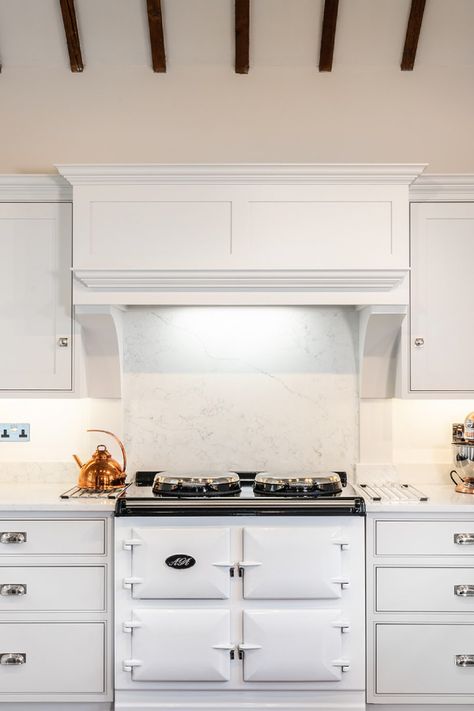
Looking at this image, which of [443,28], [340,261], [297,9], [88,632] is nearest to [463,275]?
[340,261]

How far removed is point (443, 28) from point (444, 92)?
11.5 inches

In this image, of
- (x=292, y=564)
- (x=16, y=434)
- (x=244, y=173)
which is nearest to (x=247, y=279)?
(x=244, y=173)

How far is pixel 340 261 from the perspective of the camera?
286cm

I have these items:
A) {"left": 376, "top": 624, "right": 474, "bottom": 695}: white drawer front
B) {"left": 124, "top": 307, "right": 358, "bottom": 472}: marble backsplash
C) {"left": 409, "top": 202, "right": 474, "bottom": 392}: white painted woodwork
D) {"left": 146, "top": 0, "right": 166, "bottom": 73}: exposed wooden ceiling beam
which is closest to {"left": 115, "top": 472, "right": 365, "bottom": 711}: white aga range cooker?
{"left": 376, "top": 624, "right": 474, "bottom": 695}: white drawer front

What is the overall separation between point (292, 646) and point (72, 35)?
2.87 meters

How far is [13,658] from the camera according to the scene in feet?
8.79

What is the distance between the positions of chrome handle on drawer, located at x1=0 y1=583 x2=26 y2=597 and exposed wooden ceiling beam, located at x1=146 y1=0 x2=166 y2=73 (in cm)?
244

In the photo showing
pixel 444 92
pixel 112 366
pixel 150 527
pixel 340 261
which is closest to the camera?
pixel 150 527

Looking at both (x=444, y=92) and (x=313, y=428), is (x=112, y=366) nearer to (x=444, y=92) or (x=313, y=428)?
(x=313, y=428)

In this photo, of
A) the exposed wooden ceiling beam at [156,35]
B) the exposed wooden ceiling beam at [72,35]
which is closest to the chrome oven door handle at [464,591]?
the exposed wooden ceiling beam at [156,35]

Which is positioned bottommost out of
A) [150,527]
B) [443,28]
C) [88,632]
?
[88,632]

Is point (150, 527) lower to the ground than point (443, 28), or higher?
lower

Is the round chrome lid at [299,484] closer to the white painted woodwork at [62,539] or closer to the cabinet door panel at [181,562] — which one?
the cabinet door panel at [181,562]

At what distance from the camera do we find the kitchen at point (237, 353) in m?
2.65
